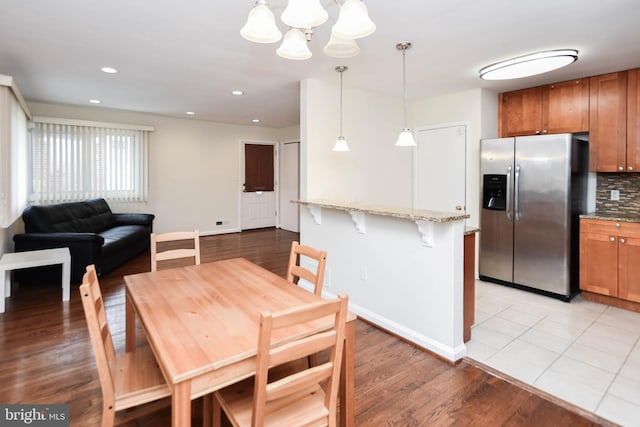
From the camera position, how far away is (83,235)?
409 cm

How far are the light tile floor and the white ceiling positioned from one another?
239 centimetres

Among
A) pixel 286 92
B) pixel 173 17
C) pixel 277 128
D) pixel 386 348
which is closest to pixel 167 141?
pixel 277 128

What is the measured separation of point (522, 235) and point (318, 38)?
9.95 feet

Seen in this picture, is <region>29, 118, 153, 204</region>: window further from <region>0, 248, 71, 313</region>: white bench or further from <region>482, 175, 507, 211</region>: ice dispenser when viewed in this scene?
<region>482, 175, 507, 211</region>: ice dispenser

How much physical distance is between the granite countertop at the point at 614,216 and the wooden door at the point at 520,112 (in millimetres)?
1117

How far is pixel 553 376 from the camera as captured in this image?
229 cm

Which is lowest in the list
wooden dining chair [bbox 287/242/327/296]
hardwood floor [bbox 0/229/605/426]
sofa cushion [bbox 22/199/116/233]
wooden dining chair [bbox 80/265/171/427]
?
hardwood floor [bbox 0/229/605/426]

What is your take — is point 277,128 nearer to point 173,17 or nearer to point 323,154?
point 323,154

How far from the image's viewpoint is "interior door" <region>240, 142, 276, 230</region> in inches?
311

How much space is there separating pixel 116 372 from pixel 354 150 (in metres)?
3.42

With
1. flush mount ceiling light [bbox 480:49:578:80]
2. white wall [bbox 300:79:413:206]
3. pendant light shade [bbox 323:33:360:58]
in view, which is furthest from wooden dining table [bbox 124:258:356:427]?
flush mount ceiling light [bbox 480:49:578:80]

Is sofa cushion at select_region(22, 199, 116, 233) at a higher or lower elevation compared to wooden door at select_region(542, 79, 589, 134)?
lower

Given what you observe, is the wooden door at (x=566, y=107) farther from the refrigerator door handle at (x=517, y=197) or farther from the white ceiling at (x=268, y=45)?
the refrigerator door handle at (x=517, y=197)

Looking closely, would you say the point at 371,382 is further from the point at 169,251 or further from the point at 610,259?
the point at 610,259
